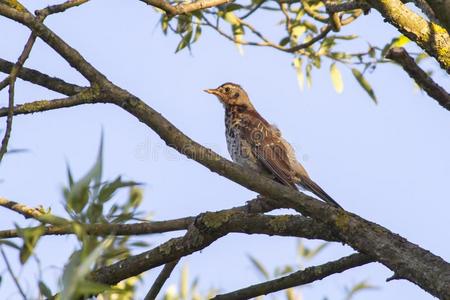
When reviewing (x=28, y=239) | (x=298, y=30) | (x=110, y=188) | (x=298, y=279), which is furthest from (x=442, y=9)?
(x=298, y=30)

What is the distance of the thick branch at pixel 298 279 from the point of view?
13.8ft

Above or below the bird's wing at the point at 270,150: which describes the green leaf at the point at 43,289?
below

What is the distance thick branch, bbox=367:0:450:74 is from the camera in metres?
4.20

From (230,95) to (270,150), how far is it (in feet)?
4.64

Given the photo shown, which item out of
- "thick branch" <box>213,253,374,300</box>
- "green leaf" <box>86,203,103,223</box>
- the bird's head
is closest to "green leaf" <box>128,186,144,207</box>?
"green leaf" <box>86,203,103,223</box>

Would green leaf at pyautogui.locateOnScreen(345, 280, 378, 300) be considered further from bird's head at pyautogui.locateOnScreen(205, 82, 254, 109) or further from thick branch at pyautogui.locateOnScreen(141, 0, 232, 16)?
bird's head at pyautogui.locateOnScreen(205, 82, 254, 109)

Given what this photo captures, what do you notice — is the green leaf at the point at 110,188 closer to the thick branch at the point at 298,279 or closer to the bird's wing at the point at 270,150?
the thick branch at the point at 298,279

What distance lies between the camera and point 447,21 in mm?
3650

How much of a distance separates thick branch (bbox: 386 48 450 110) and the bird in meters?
3.36

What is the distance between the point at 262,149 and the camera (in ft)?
27.4

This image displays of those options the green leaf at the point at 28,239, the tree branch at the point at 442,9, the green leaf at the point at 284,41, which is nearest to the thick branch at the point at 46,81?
the green leaf at the point at 28,239

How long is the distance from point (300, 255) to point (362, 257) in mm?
1347

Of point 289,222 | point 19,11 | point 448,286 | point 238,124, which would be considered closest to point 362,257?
point 289,222

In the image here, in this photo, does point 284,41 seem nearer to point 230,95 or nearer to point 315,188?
point 315,188
